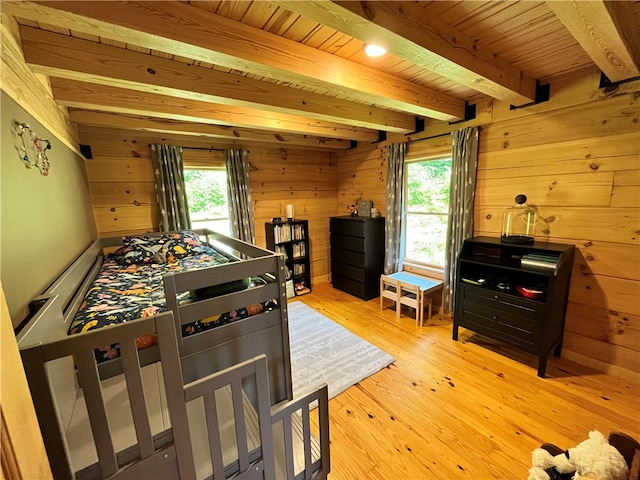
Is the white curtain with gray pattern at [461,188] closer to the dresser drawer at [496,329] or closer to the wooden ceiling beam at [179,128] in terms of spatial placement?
the dresser drawer at [496,329]

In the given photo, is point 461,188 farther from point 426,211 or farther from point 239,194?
point 239,194

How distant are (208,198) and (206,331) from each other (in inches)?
97.3

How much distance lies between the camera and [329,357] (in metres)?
2.38

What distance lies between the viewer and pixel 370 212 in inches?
146

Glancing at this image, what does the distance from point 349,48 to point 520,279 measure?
2.25 m

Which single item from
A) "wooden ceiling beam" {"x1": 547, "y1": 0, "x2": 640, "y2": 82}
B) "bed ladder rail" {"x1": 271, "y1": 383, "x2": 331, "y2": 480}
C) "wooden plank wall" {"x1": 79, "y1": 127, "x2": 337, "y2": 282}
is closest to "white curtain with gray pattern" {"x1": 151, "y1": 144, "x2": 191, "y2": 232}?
"wooden plank wall" {"x1": 79, "y1": 127, "x2": 337, "y2": 282}

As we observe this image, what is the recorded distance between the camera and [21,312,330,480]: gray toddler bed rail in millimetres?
739

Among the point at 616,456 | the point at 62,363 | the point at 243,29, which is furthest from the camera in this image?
the point at 243,29

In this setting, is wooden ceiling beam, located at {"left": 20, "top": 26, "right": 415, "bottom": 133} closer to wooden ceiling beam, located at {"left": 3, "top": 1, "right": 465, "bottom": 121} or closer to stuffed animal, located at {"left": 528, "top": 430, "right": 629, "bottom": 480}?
wooden ceiling beam, located at {"left": 3, "top": 1, "right": 465, "bottom": 121}

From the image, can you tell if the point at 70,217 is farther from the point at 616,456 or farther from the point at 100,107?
the point at 616,456

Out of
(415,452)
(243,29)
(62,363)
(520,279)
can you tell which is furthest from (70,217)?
(520,279)

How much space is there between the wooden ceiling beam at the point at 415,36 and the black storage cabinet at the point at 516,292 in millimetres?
1284

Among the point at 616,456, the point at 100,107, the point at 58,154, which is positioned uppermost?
the point at 100,107

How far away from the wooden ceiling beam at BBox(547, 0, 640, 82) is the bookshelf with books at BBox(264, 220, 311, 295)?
312 centimetres
